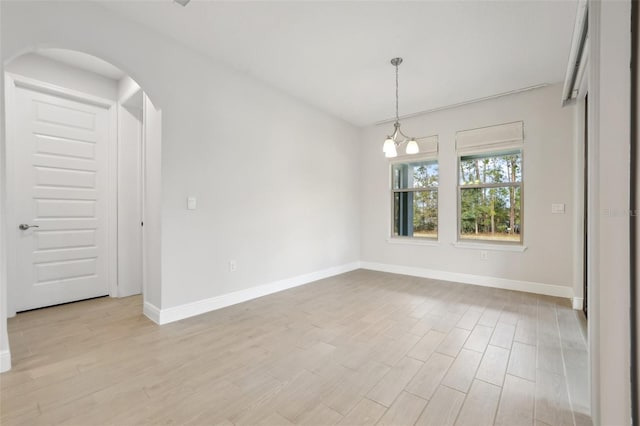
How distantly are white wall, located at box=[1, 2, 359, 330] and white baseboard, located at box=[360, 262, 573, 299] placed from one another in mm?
1370

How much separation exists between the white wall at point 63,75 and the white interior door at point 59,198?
185mm

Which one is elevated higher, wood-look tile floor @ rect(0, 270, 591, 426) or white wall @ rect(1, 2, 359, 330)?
white wall @ rect(1, 2, 359, 330)

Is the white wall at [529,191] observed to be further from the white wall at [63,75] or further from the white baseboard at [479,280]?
the white wall at [63,75]

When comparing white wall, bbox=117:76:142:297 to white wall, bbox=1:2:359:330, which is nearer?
white wall, bbox=1:2:359:330

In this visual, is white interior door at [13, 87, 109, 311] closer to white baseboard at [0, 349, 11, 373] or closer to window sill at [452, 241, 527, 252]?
white baseboard at [0, 349, 11, 373]

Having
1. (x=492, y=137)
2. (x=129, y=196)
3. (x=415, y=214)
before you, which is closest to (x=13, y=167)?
(x=129, y=196)

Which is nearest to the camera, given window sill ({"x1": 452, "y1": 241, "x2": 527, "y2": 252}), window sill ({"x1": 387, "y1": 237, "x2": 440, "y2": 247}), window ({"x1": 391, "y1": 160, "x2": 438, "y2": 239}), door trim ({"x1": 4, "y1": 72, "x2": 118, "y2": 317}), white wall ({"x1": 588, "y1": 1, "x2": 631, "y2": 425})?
white wall ({"x1": 588, "y1": 1, "x2": 631, "y2": 425})

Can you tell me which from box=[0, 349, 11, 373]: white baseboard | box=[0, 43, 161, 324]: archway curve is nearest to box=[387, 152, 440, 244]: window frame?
box=[0, 43, 161, 324]: archway curve

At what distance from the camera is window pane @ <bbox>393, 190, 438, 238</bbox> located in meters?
4.98

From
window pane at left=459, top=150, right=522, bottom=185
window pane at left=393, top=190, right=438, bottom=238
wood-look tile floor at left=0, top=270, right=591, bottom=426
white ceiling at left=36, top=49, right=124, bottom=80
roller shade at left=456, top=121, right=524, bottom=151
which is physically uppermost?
white ceiling at left=36, top=49, right=124, bottom=80

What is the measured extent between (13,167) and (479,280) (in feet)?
20.4

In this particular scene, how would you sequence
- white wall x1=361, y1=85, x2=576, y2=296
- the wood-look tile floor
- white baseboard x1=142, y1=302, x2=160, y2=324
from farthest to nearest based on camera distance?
white wall x1=361, y1=85, x2=576, y2=296
white baseboard x1=142, y1=302, x2=160, y2=324
the wood-look tile floor

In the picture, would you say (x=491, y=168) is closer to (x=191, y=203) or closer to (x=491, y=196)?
(x=491, y=196)

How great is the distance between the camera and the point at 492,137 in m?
4.30
